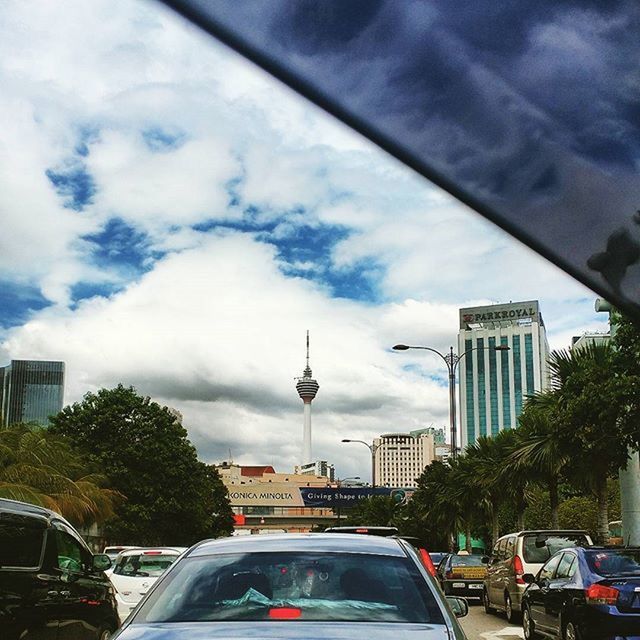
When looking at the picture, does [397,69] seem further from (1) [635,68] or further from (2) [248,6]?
(1) [635,68]

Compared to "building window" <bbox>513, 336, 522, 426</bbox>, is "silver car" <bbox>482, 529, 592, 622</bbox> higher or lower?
lower

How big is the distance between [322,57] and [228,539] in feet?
11.2

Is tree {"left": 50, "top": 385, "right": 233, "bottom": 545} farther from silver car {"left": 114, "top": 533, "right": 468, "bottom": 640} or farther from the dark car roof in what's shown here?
silver car {"left": 114, "top": 533, "right": 468, "bottom": 640}

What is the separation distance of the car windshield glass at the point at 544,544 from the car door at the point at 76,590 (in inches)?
414

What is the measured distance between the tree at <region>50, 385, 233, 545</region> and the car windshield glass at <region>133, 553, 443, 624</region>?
51.5m

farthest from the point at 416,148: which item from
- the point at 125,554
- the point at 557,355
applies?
the point at 557,355

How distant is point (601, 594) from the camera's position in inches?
428

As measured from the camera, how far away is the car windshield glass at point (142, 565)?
17.1 metres

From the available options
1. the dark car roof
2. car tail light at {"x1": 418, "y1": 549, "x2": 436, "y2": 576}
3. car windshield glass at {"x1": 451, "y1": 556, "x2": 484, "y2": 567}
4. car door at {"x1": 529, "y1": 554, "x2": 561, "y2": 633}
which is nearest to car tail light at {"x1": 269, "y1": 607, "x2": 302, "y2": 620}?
car tail light at {"x1": 418, "y1": 549, "x2": 436, "y2": 576}

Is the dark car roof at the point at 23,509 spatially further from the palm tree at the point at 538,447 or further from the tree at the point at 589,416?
the palm tree at the point at 538,447

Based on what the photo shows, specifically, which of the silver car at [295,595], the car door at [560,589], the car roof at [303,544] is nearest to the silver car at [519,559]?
the car door at [560,589]

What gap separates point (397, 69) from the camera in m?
3.50

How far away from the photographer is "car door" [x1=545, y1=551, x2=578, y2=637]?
12040 millimetres

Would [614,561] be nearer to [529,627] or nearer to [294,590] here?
[529,627]
